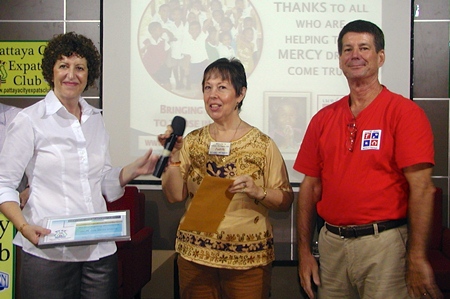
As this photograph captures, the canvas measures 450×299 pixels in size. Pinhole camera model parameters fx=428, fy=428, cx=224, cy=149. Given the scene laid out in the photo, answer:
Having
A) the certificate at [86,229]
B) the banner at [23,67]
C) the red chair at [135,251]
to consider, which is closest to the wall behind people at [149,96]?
the banner at [23,67]

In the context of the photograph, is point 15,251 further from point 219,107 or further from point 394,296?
point 394,296

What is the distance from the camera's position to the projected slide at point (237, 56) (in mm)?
3594

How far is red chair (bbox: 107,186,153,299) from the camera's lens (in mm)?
3043

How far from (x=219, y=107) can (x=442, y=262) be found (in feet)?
7.00

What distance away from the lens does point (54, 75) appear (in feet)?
6.00

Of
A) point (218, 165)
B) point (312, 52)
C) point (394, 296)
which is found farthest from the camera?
point (312, 52)

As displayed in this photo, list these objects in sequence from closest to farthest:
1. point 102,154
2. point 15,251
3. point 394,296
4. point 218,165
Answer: point 394,296
point 102,154
point 218,165
point 15,251

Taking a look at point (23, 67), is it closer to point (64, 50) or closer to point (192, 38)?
point (192, 38)

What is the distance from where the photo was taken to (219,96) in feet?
6.77

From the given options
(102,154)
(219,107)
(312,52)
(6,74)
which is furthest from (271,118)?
(6,74)

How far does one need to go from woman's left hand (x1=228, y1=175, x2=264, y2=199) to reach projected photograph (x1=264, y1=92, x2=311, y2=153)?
1754 mm

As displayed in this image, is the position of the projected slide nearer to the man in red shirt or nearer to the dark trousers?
the man in red shirt

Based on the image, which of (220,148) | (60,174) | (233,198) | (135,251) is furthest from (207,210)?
(135,251)

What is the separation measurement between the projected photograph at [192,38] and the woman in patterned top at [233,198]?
159cm
